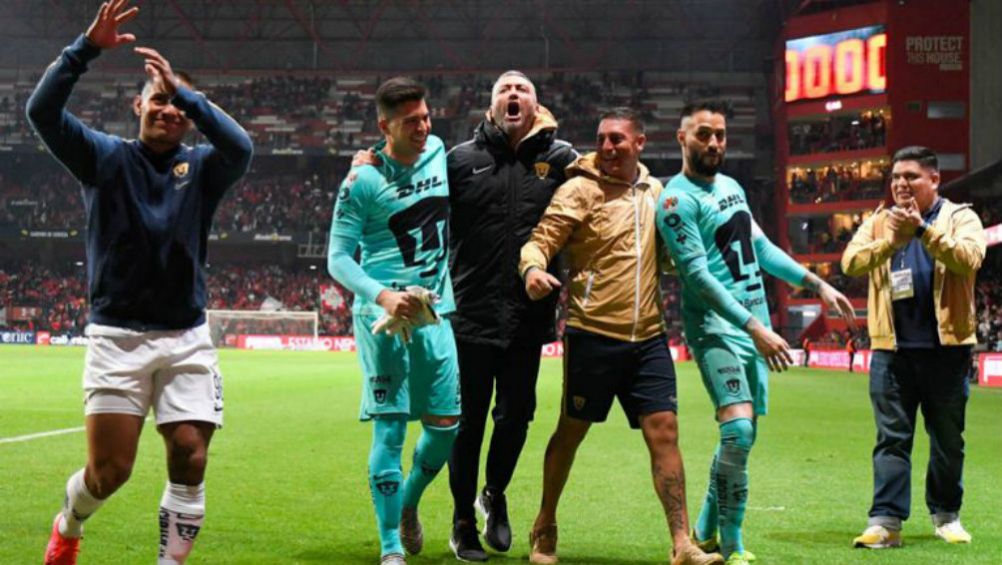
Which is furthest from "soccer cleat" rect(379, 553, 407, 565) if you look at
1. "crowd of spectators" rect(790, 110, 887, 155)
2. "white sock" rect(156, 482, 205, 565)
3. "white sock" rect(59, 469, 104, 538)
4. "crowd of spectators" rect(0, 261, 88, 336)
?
"crowd of spectators" rect(790, 110, 887, 155)

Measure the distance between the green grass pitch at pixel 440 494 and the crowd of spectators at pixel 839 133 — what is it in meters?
38.9

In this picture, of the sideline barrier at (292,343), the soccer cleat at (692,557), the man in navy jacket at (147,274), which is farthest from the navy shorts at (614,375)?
the sideline barrier at (292,343)

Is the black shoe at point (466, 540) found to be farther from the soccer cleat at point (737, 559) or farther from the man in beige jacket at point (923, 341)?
the man in beige jacket at point (923, 341)

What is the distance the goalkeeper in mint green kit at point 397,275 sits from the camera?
6.43 metres

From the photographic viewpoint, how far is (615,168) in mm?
6793

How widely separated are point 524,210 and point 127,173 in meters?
2.62

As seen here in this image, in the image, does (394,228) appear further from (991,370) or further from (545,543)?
(991,370)

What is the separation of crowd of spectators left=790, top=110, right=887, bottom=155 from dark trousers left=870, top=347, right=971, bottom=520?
49716 mm

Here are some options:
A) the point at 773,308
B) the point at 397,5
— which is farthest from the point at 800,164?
the point at 397,5

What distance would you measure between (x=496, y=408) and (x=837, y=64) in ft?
167

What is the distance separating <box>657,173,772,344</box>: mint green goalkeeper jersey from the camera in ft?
21.7

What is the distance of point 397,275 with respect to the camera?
260 inches

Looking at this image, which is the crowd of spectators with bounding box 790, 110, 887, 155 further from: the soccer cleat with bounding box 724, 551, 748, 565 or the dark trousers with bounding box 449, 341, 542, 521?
the soccer cleat with bounding box 724, 551, 748, 565

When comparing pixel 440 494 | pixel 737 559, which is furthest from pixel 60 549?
pixel 440 494
